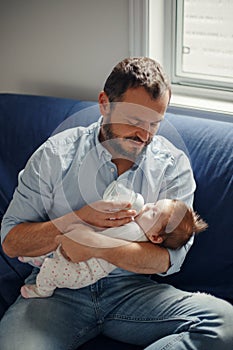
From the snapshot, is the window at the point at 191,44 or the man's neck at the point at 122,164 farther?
the window at the point at 191,44

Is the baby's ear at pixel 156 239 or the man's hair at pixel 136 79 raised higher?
the man's hair at pixel 136 79

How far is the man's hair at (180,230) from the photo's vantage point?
5.12 ft

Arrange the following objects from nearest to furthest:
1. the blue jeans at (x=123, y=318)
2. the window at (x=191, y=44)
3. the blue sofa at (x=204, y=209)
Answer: the blue jeans at (x=123, y=318) → the blue sofa at (x=204, y=209) → the window at (x=191, y=44)

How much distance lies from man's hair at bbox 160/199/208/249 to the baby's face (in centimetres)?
2

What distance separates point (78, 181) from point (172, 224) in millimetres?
300

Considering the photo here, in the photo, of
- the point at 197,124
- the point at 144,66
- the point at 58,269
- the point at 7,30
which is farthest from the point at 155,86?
the point at 7,30

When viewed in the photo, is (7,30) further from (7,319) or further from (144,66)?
(7,319)

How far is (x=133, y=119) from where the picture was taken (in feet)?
5.04

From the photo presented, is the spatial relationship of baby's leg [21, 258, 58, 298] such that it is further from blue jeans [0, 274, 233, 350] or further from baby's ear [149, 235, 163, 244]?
baby's ear [149, 235, 163, 244]

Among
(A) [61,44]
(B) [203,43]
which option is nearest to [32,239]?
(A) [61,44]

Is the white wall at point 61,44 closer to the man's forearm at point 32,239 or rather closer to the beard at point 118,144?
the beard at point 118,144

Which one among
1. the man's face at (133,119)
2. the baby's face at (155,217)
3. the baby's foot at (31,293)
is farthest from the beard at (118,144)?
the baby's foot at (31,293)

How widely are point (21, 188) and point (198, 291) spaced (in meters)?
0.63

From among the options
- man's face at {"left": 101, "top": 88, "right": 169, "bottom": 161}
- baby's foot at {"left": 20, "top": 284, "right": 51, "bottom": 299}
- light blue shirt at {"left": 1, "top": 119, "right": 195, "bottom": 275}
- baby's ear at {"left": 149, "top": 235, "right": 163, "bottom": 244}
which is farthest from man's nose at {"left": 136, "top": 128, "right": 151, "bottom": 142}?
baby's foot at {"left": 20, "top": 284, "right": 51, "bottom": 299}
